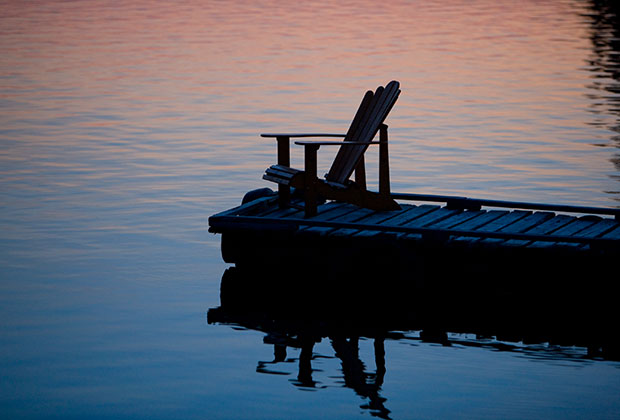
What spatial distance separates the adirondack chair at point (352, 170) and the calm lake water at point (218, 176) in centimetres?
98

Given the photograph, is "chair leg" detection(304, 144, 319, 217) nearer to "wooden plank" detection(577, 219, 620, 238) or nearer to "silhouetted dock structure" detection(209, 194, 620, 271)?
"silhouetted dock structure" detection(209, 194, 620, 271)

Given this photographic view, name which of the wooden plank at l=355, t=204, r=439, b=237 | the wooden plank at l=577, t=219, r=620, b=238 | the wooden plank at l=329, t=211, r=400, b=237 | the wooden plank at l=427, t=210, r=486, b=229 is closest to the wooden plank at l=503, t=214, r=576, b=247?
the wooden plank at l=577, t=219, r=620, b=238

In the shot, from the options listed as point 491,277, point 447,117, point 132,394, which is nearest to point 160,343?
point 132,394

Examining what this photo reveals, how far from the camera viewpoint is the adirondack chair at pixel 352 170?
988cm

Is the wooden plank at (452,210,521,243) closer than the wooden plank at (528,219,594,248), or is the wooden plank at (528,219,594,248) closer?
the wooden plank at (528,219,594,248)

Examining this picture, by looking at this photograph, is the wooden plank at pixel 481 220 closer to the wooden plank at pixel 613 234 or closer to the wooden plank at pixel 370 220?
the wooden plank at pixel 370 220

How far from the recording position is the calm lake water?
736cm

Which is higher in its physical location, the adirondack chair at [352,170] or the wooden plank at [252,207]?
the adirondack chair at [352,170]

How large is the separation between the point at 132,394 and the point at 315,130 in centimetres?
1070

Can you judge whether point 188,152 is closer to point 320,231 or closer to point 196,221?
point 196,221

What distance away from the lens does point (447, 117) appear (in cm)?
1936

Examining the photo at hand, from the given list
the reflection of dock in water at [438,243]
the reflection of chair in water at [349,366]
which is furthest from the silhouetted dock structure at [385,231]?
the reflection of chair in water at [349,366]

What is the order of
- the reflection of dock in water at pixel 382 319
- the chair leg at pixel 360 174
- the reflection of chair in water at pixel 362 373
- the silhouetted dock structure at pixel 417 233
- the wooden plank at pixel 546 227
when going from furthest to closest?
the chair leg at pixel 360 174 < the wooden plank at pixel 546 227 < the silhouetted dock structure at pixel 417 233 < the reflection of dock in water at pixel 382 319 < the reflection of chair in water at pixel 362 373

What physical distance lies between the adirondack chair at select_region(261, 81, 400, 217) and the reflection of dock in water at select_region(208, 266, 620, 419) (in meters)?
0.71
